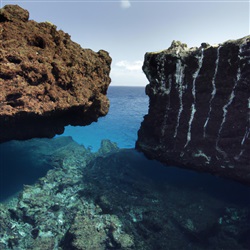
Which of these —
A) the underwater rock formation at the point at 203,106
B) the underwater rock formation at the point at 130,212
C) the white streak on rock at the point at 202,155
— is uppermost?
the underwater rock formation at the point at 203,106

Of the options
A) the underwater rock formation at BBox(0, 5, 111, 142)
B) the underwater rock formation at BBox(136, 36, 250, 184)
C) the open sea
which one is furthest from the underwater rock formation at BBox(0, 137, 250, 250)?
the underwater rock formation at BBox(0, 5, 111, 142)

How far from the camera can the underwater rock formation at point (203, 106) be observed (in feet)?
36.4

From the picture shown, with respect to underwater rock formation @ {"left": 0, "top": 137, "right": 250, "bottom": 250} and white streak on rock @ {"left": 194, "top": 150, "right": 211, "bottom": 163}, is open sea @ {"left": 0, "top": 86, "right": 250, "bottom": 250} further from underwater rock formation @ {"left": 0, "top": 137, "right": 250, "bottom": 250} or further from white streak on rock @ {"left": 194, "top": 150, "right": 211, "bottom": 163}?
white streak on rock @ {"left": 194, "top": 150, "right": 211, "bottom": 163}

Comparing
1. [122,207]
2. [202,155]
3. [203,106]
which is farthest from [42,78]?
[202,155]

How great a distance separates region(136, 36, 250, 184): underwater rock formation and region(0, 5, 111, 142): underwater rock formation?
3380mm

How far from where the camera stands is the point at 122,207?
14.4 metres

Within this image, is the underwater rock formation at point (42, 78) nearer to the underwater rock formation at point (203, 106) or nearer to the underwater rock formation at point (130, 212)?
the underwater rock formation at point (203, 106)

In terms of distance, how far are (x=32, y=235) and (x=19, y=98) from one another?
26.6 ft

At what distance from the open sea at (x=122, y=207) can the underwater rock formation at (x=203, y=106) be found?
289 centimetres

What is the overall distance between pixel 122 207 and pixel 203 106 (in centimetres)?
777

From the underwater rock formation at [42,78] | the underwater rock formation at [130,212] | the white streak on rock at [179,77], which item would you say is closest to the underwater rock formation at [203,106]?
the white streak on rock at [179,77]

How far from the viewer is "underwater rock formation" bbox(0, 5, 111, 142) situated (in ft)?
32.3

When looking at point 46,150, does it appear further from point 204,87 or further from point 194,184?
point 204,87

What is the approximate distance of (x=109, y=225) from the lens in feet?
42.9
